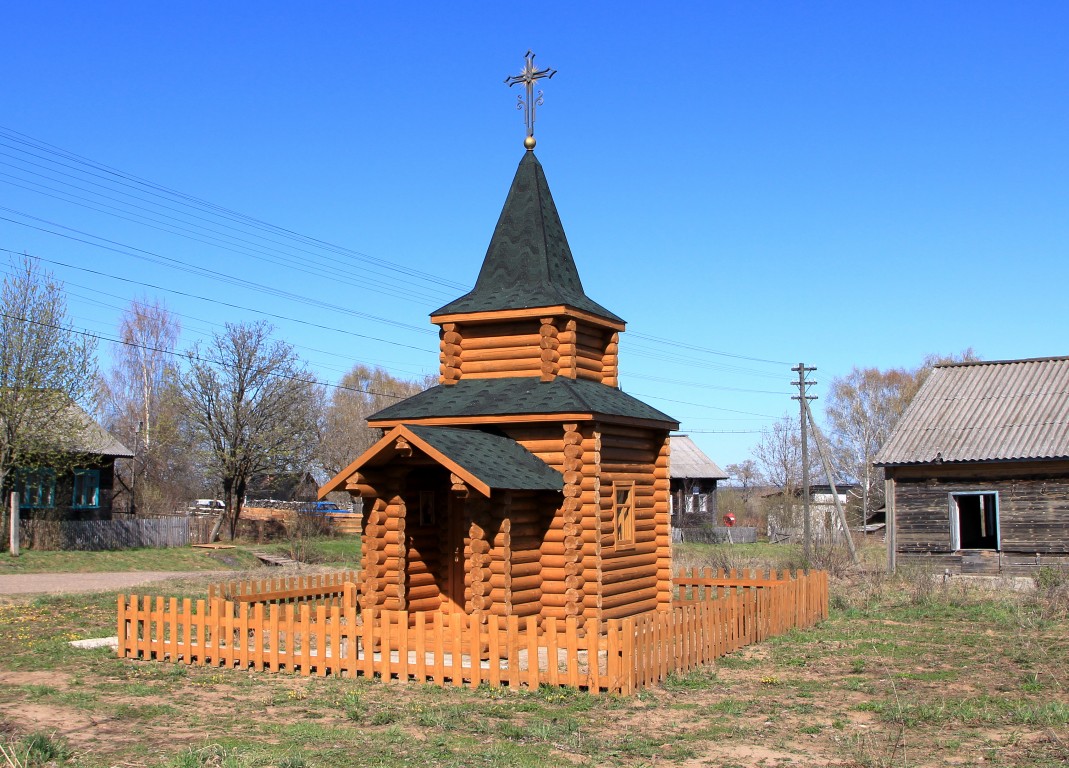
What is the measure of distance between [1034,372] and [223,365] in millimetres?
33692

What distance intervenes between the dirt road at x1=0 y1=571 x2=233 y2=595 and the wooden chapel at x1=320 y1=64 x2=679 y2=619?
12000mm

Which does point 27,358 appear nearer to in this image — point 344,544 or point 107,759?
point 344,544

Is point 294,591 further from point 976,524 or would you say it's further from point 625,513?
A: point 976,524

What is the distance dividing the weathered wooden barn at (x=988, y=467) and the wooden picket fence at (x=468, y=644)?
13.2 meters

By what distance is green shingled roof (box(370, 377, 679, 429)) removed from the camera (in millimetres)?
Result: 16984

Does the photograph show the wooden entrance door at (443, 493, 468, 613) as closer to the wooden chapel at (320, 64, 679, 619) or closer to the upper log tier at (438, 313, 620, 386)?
the wooden chapel at (320, 64, 679, 619)

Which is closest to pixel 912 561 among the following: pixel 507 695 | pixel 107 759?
pixel 507 695

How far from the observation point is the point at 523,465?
648 inches

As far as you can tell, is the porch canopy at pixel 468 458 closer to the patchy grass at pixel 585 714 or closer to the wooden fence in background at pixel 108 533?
the patchy grass at pixel 585 714

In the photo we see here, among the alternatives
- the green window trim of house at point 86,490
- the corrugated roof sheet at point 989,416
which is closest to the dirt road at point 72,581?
the green window trim of house at point 86,490

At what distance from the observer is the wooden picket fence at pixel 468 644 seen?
1262 cm

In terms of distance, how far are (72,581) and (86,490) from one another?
14.5m

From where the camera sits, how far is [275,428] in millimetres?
47594

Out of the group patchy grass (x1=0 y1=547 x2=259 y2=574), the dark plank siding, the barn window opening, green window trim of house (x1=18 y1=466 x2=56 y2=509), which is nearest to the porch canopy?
the dark plank siding
